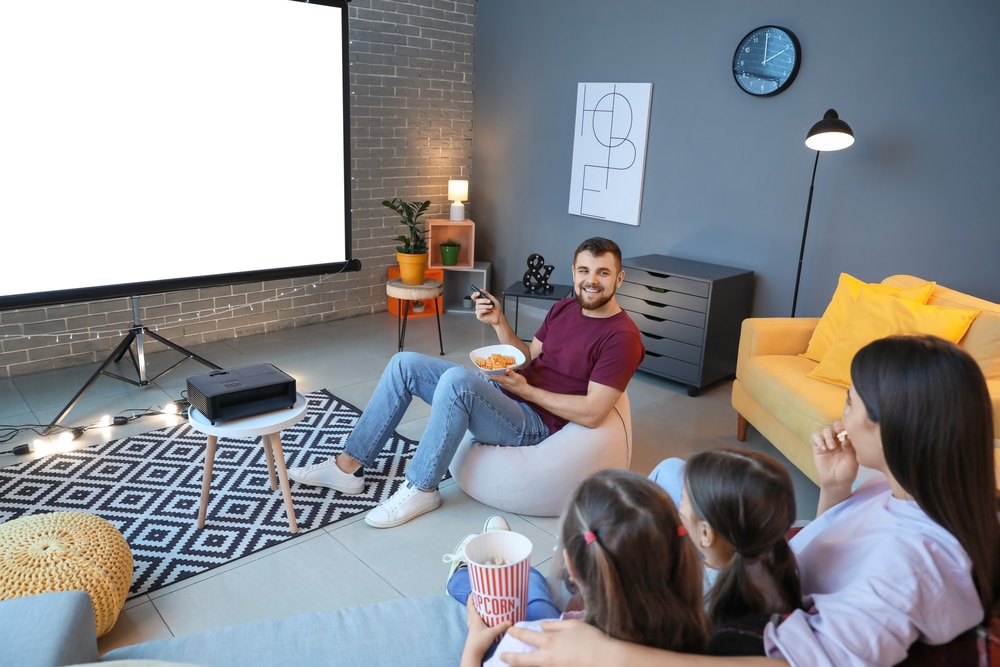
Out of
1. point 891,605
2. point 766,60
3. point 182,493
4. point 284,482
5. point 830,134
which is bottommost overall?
point 182,493

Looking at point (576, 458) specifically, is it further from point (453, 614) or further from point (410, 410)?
point (410, 410)

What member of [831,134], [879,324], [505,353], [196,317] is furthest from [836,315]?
[196,317]

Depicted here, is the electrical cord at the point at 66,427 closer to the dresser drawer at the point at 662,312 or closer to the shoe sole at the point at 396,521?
the shoe sole at the point at 396,521

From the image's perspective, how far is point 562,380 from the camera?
8.53ft

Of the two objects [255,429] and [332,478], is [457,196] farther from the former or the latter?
[255,429]

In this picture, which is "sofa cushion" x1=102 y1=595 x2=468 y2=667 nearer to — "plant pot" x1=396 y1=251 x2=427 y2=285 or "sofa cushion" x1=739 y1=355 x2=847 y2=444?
"sofa cushion" x1=739 y1=355 x2=847 y2=444

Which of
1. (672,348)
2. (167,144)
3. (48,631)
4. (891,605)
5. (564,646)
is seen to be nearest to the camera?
(891,605)

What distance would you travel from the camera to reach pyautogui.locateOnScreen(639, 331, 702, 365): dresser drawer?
12.9 ft

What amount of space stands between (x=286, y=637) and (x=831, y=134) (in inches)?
119

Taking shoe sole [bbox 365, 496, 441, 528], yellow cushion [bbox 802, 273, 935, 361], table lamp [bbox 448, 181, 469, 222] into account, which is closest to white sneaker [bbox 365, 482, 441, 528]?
shoe sole [bbox 365, 496, 441, 528]

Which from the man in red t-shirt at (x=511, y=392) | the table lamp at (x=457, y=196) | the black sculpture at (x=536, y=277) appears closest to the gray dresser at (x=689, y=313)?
the black sculpture at (x=536, y=277)

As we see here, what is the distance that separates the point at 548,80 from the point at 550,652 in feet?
15.1

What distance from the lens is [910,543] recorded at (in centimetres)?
103

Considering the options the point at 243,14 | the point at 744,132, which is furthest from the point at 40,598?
the point at 744,132
